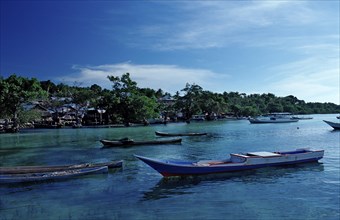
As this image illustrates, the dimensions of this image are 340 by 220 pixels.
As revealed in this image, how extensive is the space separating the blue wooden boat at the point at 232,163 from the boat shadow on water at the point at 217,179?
27cm

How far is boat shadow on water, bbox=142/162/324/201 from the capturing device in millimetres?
14352

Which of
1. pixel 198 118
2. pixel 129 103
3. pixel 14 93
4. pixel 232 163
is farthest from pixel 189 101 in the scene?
pixel 232 163

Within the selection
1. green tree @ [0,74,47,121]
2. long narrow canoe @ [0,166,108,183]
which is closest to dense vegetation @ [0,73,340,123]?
green tree @ [0,74,47,121]

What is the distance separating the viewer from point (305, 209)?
38.7ft

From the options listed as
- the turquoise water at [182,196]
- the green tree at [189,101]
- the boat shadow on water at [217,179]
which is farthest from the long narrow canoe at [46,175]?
the green tree at [189,101]

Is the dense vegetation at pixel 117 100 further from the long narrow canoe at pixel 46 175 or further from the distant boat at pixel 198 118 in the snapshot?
the long narrow canoe at pixel 46 175

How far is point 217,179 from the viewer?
54.8 ft

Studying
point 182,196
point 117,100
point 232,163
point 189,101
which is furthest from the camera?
point 189,101

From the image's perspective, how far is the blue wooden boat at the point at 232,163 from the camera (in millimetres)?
16547

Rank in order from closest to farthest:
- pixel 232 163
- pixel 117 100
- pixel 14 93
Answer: pixel 232 163 → pixel 14 93 → pixel 117 100

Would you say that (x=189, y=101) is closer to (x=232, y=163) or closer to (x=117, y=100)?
(x=117, y=100)

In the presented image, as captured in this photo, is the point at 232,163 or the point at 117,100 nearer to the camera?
the point at 232,163

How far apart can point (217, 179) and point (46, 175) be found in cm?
919

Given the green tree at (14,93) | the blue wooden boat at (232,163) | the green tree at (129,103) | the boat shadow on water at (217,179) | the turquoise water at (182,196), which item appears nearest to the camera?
the turquoise water at (182,196)
